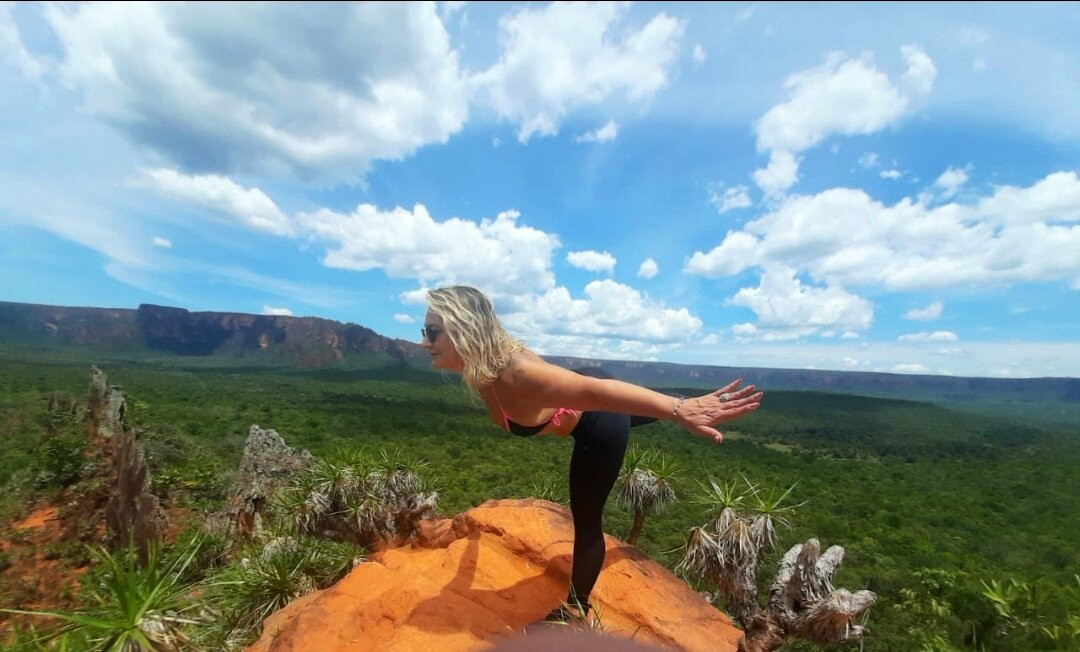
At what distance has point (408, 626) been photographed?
13.5 feet

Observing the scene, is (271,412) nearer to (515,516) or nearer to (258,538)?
(258,538)

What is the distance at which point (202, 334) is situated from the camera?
488 ft

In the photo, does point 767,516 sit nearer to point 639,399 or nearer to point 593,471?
point 593,471

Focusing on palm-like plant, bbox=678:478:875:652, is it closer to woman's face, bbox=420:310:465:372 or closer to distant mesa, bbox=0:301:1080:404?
woman's face, bbox=420:310:465:372

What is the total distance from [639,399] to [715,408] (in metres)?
0.39

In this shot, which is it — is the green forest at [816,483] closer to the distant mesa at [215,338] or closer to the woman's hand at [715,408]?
the woman's hand at [715,408]

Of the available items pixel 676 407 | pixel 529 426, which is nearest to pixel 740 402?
pixel 676 407

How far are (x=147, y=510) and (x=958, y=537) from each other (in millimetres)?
30385

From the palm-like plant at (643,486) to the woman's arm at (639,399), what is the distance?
3.22 meters

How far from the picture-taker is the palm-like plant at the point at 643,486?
608 centimetres

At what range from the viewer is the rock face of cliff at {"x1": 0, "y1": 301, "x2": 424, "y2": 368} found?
127 meters

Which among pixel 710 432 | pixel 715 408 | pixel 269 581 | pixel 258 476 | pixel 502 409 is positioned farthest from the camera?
pixel 258 476

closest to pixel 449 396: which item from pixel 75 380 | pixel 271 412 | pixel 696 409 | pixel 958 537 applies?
pixel 271 412

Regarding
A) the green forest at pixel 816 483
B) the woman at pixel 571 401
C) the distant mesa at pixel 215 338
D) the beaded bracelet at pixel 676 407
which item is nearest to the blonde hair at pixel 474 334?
the woman at pixel 571 401
